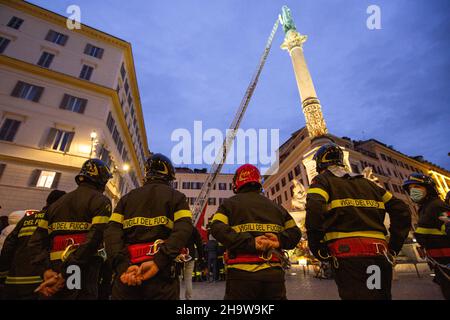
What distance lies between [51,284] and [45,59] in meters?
24.0

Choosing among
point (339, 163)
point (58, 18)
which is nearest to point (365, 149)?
point (339, 163)

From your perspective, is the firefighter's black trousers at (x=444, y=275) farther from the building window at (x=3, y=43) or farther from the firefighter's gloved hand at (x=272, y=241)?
the building window at (x=3, y=43)

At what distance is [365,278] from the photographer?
2.22m

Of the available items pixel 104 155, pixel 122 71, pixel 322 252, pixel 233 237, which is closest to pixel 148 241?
pixel 233 237

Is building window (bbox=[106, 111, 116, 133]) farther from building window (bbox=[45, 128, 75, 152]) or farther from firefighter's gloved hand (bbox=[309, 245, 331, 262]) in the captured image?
firefighter's gloved hand (bbox=[309, 245, 331, 262])

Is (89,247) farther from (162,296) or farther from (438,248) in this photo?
(438,248)

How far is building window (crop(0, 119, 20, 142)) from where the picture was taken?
15117 millimetres

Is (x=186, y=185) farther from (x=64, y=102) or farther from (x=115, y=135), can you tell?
(x=64, y=102)

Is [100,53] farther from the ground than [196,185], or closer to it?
farther from the ground

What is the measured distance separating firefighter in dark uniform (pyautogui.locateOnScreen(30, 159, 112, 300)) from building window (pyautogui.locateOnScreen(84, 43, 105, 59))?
2434 centimetres

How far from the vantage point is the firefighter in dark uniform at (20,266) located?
11.5 ft

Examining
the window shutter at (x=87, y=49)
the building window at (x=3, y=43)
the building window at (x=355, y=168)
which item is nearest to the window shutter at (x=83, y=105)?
the window shutter at (x=87, y=49)

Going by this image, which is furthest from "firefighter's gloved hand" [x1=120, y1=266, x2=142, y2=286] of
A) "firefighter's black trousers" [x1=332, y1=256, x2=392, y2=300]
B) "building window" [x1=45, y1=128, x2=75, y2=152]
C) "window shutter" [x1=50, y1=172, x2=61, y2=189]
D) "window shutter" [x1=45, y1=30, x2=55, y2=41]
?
"window shutter" [x1=45, y1=30, x2=55, y2=41]

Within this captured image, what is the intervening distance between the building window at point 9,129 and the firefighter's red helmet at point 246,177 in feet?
64.6
